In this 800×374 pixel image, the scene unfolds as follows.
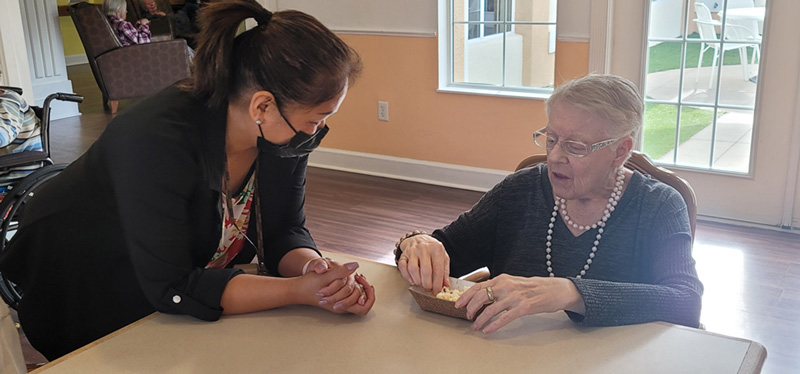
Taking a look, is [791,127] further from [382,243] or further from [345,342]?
[345,342]

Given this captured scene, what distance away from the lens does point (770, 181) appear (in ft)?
12.5

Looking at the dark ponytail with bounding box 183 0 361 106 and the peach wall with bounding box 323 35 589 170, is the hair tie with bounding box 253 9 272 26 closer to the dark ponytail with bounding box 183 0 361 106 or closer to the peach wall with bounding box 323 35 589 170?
the dark ponytail with bounding box 183 0 361 106

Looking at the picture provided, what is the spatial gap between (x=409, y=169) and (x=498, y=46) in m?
0.99

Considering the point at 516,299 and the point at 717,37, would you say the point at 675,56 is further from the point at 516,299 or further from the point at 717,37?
the point at 516,299

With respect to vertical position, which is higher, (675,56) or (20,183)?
(675,56)

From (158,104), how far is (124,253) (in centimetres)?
33

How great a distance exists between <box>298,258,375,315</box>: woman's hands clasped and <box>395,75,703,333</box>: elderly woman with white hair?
0.15 metres

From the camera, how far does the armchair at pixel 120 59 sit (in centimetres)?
709

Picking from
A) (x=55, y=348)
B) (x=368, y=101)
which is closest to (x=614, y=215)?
(x=55, y=348)

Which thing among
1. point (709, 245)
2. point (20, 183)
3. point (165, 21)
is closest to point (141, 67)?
point (165, 21)

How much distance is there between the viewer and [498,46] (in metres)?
4.53

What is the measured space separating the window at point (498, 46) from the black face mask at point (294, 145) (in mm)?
2990

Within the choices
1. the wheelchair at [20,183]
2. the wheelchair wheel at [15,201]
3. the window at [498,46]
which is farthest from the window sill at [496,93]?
the wheelchair wheel at [15,201]

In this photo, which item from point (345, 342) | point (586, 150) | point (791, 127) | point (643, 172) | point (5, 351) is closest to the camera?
point (345, 342)
